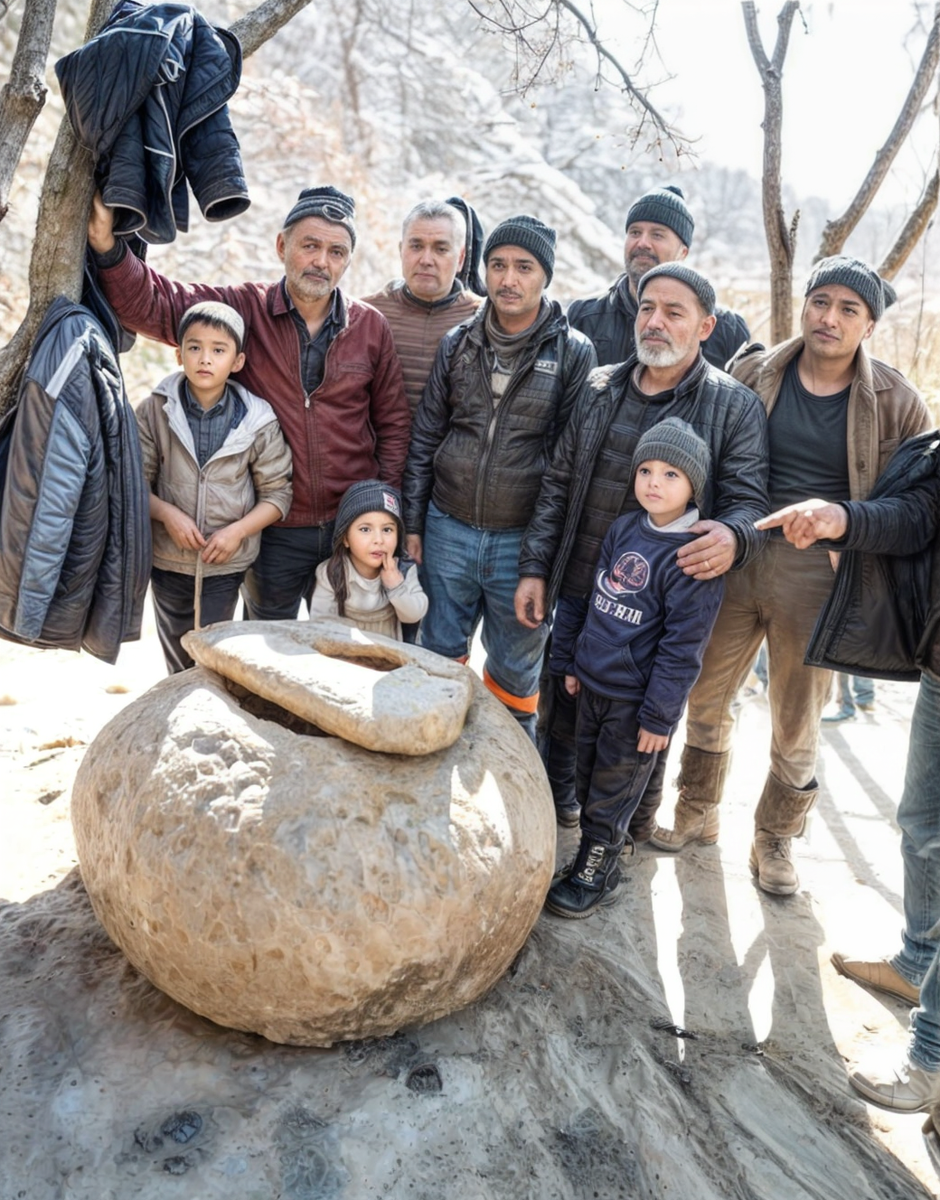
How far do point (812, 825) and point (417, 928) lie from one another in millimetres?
3607

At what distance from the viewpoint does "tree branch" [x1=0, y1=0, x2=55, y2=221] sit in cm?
349

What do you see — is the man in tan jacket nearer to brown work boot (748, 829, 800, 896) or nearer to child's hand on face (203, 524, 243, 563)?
brown work boot (748, 829, 800, 896)

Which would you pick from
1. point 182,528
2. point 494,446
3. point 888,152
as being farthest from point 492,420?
point 888,152

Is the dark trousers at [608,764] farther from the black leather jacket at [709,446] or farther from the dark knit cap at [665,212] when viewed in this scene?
the dark knit cap at [665,212]

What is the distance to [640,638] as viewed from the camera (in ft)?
11.5

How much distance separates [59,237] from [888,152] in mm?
4939

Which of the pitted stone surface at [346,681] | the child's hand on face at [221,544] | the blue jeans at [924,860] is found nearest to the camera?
the pitted stone surface at [346,681]

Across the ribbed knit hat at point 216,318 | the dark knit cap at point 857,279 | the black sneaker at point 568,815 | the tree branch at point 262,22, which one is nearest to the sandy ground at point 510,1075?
the black sneaker at point 568,815

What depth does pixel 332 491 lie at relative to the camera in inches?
162

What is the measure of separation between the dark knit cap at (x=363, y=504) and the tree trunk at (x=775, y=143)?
3.05 meters

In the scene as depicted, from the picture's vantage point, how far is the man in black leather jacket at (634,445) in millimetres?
3510

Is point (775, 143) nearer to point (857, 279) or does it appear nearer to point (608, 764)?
point (857, 279)

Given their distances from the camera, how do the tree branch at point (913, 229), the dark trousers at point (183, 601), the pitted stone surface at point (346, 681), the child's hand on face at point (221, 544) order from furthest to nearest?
the tree branch at point (913, 229), the dark trousers at point (183, 601), the child's hand on face at point (221, 544), the pitted stone surface at point (346, 681)

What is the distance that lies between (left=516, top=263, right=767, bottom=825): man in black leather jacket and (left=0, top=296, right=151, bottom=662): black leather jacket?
5.32 ft
